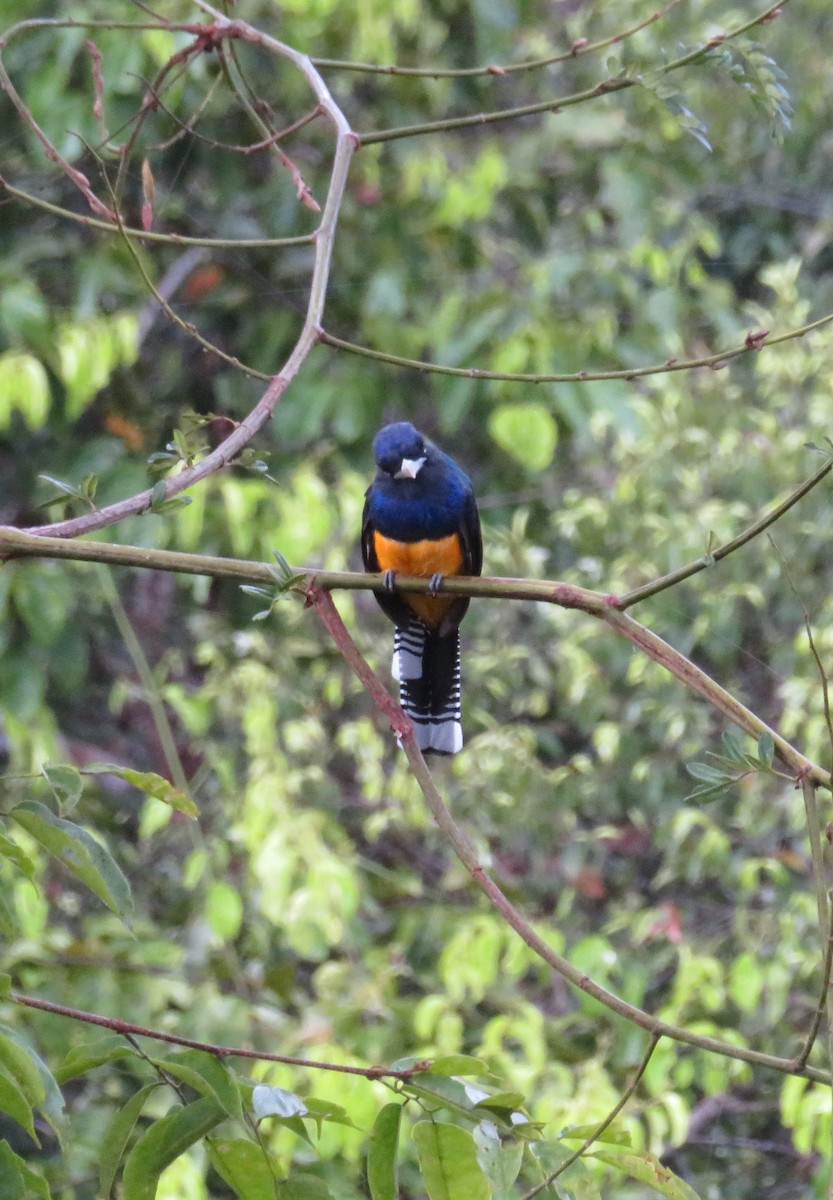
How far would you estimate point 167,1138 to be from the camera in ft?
4.54

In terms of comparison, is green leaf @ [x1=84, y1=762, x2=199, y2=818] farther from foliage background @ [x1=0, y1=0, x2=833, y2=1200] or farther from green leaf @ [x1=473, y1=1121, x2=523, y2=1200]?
foliage background @ [x1=0, y1=0, x2=833, y2=1200]

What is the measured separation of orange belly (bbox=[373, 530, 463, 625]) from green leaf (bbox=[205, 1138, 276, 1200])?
1.84m

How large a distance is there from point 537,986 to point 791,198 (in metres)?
3.79

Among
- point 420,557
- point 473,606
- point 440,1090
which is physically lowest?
point 473,606

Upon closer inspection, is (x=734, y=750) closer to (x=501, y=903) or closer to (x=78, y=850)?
(x=501, y=903)

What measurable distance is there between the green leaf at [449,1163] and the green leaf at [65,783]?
433 mm

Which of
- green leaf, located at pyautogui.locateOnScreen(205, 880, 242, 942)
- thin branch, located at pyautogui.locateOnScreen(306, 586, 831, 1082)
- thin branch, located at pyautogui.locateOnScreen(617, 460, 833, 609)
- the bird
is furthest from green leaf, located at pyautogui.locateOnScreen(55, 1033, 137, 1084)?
green leaf, located at pyautogui.locateOnScreen(205, 880, 242, 942)

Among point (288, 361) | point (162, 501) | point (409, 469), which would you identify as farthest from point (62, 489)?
point (409, 469)

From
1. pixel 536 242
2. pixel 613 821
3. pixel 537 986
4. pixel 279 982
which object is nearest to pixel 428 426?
pixel 536 242

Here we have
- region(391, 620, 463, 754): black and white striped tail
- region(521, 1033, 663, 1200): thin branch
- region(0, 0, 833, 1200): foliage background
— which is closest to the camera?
region(521, 1033, 663, 1200): thin branch

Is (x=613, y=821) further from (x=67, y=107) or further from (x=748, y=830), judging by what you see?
(x=67, y=107)

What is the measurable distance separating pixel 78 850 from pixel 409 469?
186 cm

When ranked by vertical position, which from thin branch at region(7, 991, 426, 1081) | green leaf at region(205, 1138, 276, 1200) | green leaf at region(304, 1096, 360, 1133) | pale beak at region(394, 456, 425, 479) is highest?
pale beak at region(394, 456, 425, 479)

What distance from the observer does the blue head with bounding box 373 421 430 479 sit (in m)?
3.22
